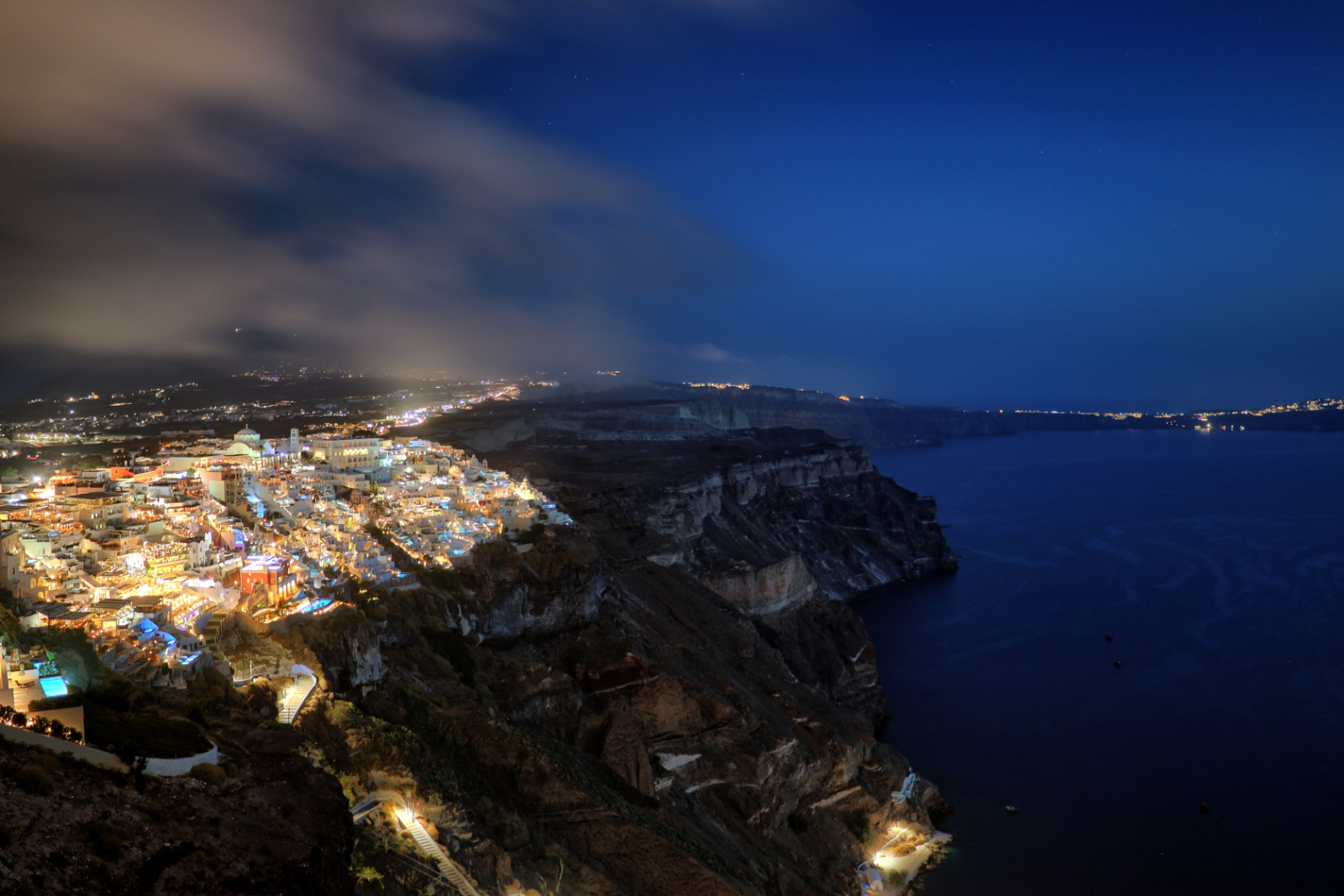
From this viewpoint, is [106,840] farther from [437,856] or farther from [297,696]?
[297,696]

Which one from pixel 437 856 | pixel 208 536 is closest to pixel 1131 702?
pixel 437 856

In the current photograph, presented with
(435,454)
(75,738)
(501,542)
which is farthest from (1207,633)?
(75,738)

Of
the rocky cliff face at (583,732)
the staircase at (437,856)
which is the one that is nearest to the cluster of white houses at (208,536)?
the rocky cliff face at (583,732)

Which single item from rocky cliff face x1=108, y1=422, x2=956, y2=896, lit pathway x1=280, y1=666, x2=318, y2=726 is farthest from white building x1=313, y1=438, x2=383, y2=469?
lit pathway x1=280, y1=666, x2=318, y2=726

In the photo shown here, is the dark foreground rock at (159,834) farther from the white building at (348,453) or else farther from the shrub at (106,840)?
the white building at (348,453)

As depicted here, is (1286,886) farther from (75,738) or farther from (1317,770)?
(75,738)
